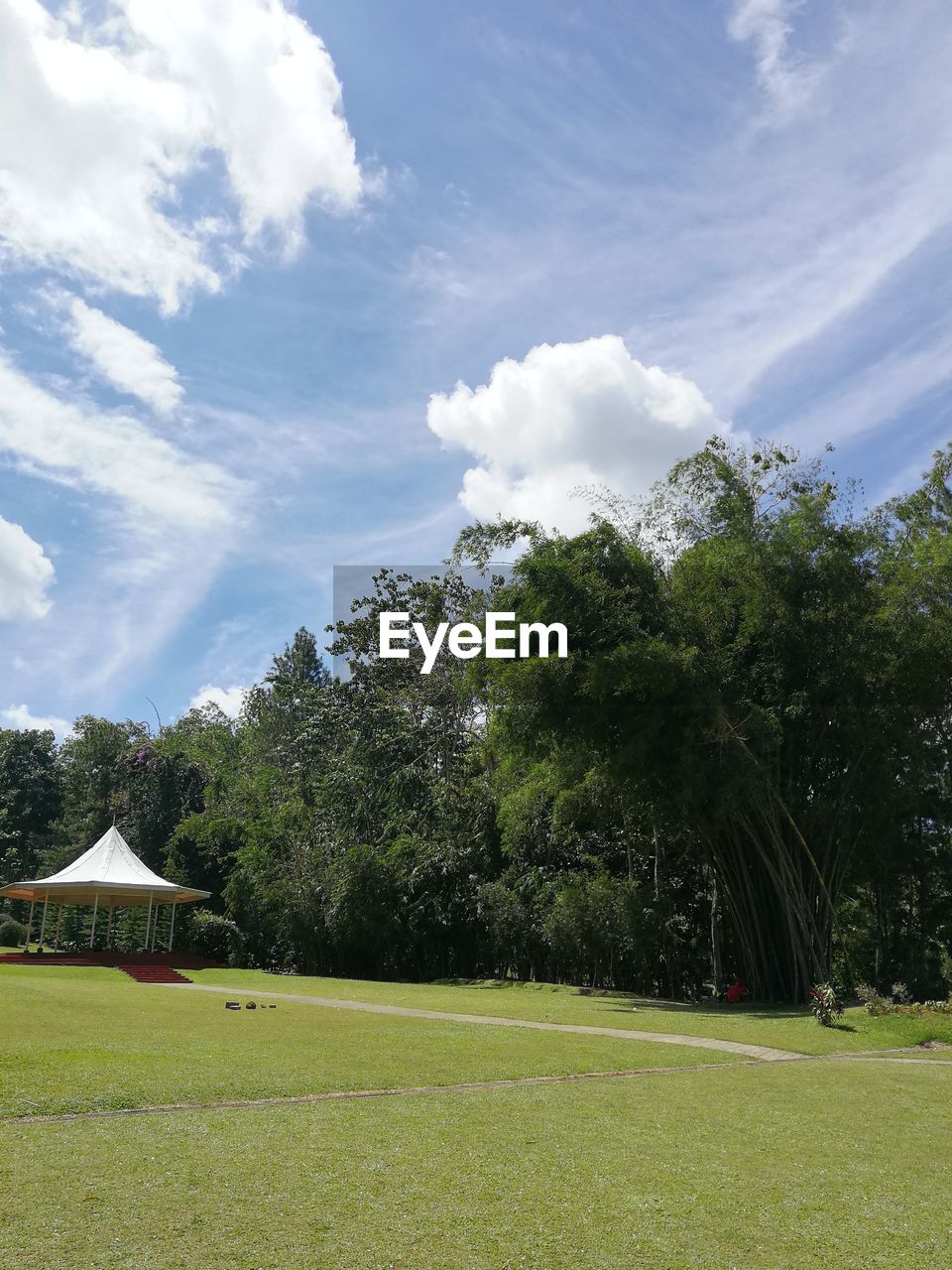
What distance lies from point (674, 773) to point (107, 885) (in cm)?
1628

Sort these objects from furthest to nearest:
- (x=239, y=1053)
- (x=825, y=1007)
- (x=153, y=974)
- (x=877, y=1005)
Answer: (x=153, y=974), (x=877, y=1005), (x=825, y=1007), (x=239, y=1053)

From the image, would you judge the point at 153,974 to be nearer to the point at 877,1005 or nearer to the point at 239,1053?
the point at 239,1053

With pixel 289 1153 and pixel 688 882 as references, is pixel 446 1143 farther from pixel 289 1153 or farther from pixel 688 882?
pixel 688 882

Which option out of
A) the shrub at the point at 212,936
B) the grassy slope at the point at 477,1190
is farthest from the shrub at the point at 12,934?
the grassy slope at the point at 477,1190

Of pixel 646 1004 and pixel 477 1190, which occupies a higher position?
pixel 477 1190

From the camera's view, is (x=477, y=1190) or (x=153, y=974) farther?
(x=153, y=974)

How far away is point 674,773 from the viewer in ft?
51.0

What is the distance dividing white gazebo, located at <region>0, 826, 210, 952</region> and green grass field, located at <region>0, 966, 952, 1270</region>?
17.6 meters

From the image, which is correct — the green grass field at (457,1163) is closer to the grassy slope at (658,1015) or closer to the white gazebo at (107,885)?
the grassy slope at (658,1015)

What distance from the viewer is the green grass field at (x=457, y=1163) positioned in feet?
12.2

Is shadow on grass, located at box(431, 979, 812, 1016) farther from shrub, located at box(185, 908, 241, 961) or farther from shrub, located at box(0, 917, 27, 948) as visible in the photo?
shrub, located at box(0, 917, 27, 948)

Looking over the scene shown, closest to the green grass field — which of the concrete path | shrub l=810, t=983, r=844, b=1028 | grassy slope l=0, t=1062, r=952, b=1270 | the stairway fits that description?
grassy slope l=0, t=1062, r=952, b=1270

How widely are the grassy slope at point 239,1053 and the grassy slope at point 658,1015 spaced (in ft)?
6.32

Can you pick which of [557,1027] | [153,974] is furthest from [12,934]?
[557,1027]
